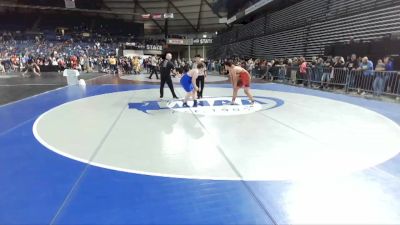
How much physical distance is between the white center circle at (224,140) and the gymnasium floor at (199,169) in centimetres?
2

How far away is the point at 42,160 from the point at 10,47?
122 feet

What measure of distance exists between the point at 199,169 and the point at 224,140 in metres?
1.30

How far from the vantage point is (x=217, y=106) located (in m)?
7.96

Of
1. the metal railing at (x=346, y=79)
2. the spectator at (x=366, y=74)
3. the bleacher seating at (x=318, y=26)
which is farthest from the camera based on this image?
the bleacher seating at (x=318, y=26)

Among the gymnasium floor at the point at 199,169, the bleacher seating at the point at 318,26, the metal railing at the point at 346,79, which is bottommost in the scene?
the gymnasium floor at the point at 199,169

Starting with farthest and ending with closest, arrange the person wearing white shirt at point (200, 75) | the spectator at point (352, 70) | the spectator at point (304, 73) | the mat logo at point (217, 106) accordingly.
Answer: the spectator at point (304, 73) → the spectator at point (352, 70) → the person wearing white shirt at point (200, 75) → the mat logo at point (217, 106)

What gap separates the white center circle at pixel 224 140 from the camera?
3.66m

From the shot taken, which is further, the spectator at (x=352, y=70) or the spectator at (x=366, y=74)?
the spectator at (x=352, y=70)

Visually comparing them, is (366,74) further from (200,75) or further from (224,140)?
(224,140)

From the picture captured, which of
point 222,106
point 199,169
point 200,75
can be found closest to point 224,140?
point 199,169

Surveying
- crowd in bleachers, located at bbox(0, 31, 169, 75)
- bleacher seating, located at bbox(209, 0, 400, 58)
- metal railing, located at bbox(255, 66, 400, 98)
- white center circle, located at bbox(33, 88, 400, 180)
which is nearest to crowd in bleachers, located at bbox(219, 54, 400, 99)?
metal railing, located at bbox(255, 66, 400, 98)

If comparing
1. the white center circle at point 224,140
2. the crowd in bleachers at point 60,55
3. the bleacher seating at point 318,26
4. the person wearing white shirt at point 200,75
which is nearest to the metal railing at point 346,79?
the bleacher seating at point 318,26

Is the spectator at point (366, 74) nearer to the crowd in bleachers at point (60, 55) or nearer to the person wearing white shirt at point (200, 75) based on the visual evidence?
the person wearing white shirt at point (200, 75)

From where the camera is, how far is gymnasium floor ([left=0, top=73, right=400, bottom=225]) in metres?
2.63
